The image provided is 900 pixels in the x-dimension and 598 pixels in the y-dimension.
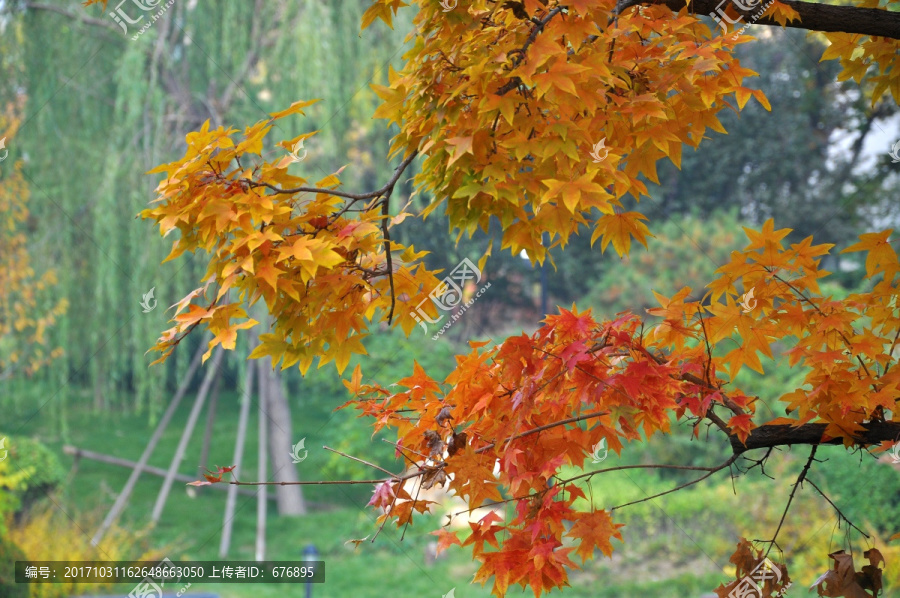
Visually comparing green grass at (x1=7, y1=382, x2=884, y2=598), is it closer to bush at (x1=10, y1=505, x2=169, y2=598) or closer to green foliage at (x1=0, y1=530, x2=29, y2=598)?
bush at (x1=10, y1=505, x2=169, y2=598)

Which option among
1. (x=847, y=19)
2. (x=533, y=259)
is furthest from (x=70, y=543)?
(x=847, y=19)

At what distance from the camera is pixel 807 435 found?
133 centimetres

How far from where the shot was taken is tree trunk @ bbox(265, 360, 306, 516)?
18.3 feet

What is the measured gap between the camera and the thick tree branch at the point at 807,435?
1.33 m

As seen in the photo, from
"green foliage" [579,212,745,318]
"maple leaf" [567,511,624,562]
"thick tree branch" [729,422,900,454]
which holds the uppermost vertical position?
"green foliage" [579,212,745,318]

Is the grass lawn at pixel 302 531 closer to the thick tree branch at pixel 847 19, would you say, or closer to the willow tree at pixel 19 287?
the willow tree at pixel 19 287

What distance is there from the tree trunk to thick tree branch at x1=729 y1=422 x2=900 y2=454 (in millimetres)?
4526

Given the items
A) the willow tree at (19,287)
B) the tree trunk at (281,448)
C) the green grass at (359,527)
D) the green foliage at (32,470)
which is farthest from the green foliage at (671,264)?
the green foliage at (32,470)

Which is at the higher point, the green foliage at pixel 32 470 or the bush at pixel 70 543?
the green foliage at pixel 32 470

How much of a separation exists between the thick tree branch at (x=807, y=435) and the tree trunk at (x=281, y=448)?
453cm

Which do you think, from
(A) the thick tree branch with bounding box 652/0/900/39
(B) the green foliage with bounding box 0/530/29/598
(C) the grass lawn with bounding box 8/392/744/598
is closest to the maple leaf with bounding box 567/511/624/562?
(A) the thick tree branch with bounding box 652/0/900/39

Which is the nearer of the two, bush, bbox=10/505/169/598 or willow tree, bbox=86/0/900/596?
willow tree, bbox=86/0/900/596

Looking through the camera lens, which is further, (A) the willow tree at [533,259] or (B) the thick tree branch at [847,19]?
(B) the thick tree branch at [847,19]

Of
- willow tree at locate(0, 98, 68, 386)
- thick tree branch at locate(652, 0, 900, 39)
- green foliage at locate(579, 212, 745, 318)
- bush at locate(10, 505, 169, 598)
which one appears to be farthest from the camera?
green foliage at locate(579, 212, 745, 318)
